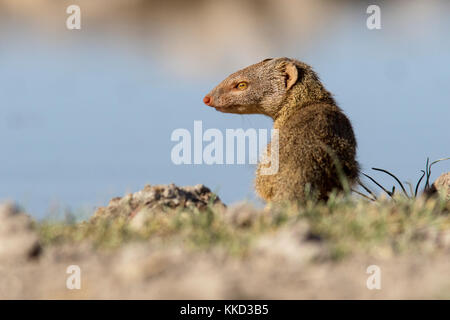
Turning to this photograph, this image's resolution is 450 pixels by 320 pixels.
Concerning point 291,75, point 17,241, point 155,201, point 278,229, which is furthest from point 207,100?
point 17,241

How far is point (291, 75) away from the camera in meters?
7.69

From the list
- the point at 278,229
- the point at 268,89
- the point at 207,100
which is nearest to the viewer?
the point at 278,229

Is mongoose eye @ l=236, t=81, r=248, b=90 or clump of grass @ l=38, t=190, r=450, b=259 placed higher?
mongoose eye @ l=236, t=81, r=248, b=90

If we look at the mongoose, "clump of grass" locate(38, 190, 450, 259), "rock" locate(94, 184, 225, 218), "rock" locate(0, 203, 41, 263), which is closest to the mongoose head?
the mongoose

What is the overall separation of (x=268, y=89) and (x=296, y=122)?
117 cm

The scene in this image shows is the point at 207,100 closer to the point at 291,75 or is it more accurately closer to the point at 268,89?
the point at 268,89

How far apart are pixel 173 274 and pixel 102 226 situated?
4.87 ft

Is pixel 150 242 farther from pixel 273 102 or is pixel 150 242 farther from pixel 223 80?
pixel 223 80

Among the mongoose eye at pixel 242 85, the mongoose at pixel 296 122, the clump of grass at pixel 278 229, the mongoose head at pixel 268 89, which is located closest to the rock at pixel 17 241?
the clump of grass at pixel 278 229

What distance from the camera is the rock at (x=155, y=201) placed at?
6.09 metres

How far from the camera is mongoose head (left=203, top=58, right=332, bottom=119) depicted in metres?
7.63

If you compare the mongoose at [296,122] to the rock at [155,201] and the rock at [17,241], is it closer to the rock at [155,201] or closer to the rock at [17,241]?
the rock at [155,201]

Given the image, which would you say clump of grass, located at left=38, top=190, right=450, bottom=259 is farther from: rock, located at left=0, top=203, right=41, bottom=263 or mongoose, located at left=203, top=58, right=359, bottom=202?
mongoose, located at left=203, top=58, right=359, bottom=202
